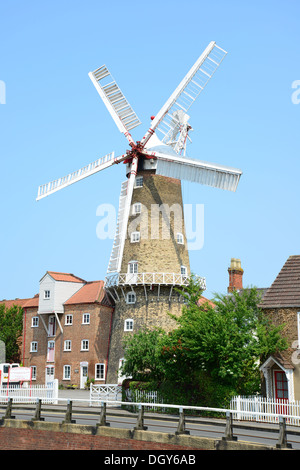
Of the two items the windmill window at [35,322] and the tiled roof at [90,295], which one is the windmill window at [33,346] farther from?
the tiled roof at [90,295]

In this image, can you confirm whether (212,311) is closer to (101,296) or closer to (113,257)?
(113,257)

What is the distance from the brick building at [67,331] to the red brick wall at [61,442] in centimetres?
2671

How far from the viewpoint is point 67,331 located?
53625 mm

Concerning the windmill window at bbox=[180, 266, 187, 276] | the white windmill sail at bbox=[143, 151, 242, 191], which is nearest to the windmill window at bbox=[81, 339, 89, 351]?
the windmill window at bbox=[180, 266, 187, 276]

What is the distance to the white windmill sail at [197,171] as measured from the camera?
145ft

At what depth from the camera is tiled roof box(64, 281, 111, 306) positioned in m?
52.5

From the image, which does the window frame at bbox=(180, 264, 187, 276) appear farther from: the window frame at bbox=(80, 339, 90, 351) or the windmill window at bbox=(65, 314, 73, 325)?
the windmill window at bbox=(65, 314, 73, 325)

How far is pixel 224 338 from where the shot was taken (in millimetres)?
29656

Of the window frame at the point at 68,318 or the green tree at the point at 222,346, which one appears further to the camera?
the window frame at the point at 68,318

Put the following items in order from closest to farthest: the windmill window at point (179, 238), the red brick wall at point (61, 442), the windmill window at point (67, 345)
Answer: the red brick wall at point (61, 442) → the windmill window at point (179, 238) → the windmill window at point (67, 345)

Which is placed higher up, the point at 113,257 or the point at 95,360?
the point at 113,257

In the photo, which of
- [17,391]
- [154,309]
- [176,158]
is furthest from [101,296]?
[17,391]

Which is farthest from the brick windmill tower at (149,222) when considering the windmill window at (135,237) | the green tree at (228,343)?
the green tree at (228,343)
